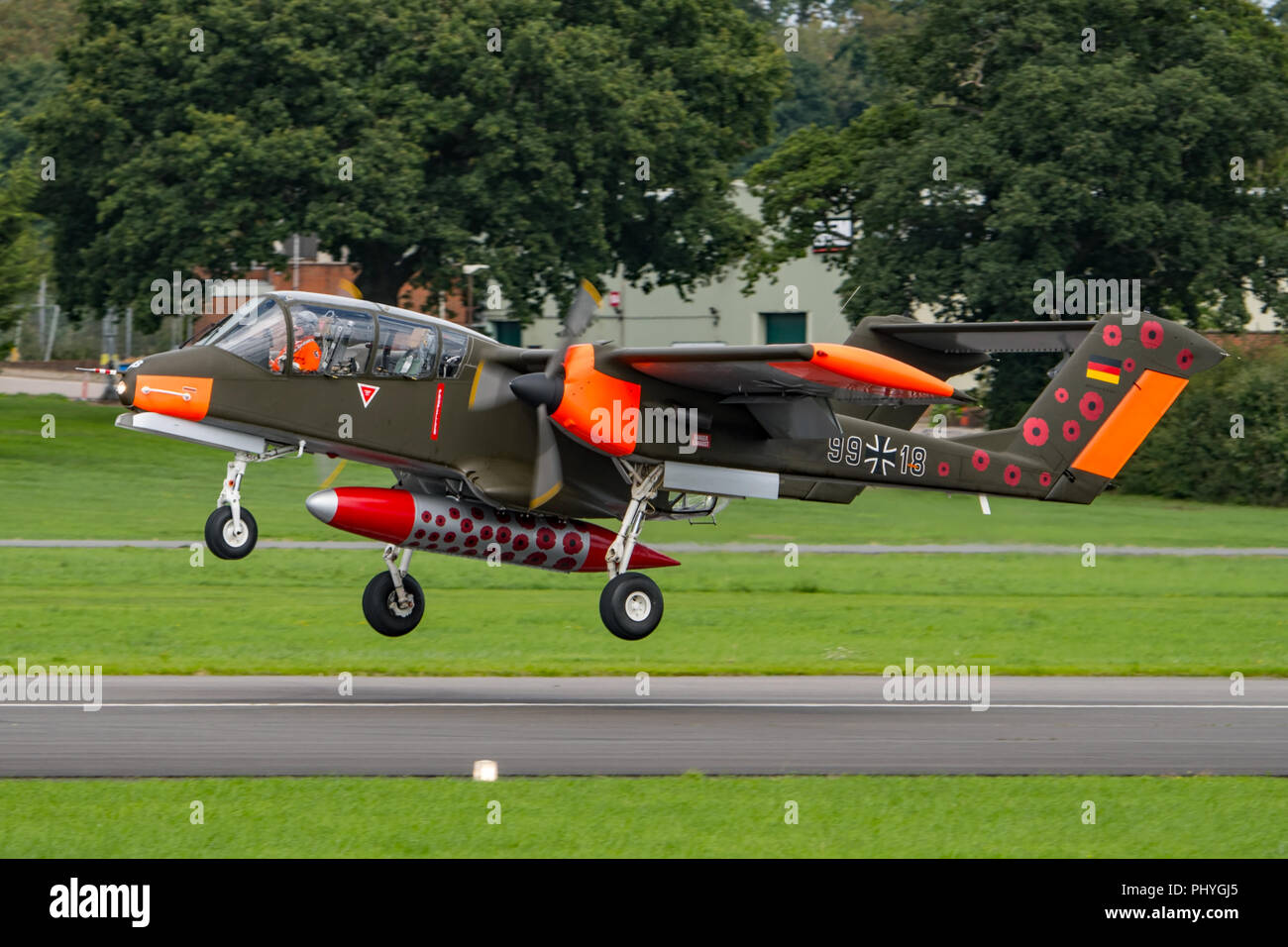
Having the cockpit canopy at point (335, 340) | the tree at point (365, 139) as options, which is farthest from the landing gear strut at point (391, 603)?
the tree at point (365, 139)

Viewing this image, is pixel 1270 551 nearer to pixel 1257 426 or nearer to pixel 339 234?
pixel 1257 426

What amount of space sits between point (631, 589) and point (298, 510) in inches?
1004

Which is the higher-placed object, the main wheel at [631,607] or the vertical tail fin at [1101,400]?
the vertical tail fin at [1101,400]

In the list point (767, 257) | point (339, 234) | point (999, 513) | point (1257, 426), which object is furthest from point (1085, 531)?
point (339, 234)

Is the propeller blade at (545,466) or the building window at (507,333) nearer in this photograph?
the propeller blade at (545,466)

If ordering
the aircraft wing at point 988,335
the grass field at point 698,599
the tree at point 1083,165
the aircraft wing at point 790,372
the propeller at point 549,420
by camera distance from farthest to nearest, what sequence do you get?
the tree at point 1083,165 < the grass field at point 698,599 < the aircraft wing at point 988,335 < the propeller at point 549,420 < the aircraft wing at point 790,372

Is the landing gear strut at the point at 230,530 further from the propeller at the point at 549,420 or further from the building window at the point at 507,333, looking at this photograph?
the building window at the point at 507,333

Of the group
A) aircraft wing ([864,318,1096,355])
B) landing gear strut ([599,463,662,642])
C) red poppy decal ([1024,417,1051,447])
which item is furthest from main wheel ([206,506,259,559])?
red poppy decal ([1024,417,1051,447])

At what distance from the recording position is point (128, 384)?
1805 cm

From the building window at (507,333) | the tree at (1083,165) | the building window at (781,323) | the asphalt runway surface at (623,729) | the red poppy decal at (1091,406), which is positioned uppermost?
the tree at (1083,165)

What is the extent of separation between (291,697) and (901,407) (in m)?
9.92

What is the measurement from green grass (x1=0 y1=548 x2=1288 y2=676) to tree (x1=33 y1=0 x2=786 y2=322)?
56.3ft

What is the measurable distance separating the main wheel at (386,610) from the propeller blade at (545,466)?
7.79ft

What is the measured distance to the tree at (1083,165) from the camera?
2000 inches
